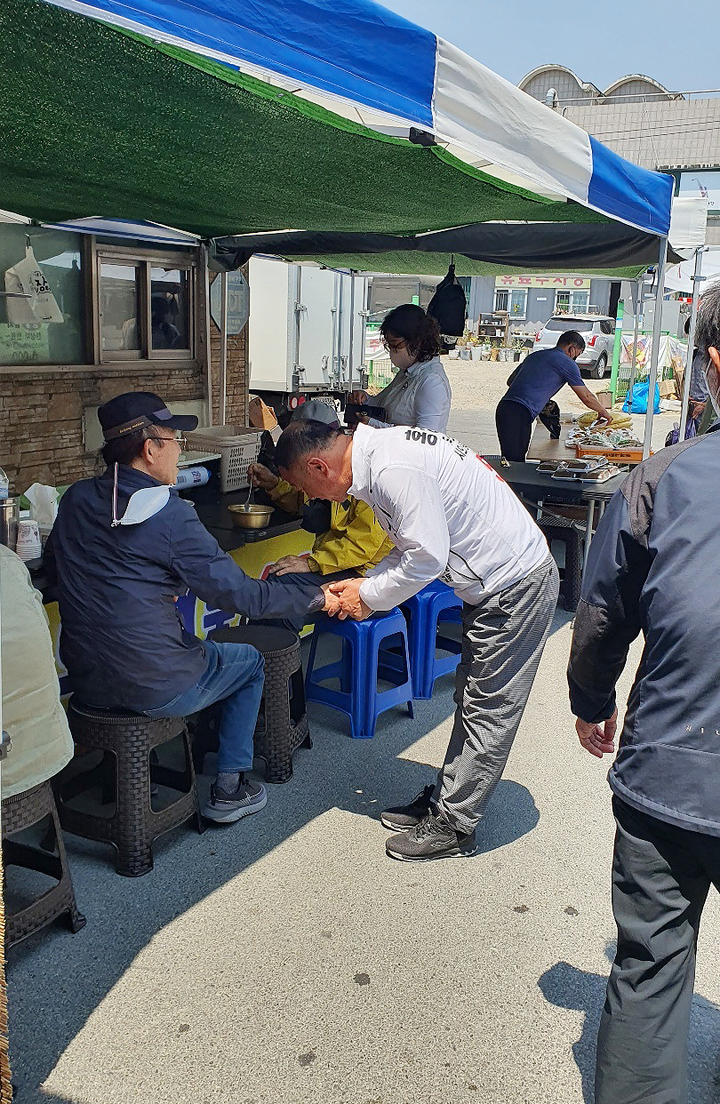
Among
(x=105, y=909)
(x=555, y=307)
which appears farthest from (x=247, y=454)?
(x=555, y=307)

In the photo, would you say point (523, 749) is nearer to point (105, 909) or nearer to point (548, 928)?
point (548, 928)

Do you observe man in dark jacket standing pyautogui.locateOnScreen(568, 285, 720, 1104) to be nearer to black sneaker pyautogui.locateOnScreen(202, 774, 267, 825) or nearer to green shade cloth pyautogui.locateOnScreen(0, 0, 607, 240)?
black sneaker pyautogui.locateOnScreen(202, 774, 267, 825)

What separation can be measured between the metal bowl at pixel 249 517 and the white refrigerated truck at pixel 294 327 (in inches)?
296

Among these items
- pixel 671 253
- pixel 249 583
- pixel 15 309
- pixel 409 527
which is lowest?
pixel 249 583

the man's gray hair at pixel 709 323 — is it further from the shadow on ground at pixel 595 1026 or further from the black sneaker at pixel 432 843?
the black sneaker at pixel 432 843

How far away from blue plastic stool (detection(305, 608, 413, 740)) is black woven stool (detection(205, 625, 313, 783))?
0.36m

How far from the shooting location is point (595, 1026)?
2492 mm

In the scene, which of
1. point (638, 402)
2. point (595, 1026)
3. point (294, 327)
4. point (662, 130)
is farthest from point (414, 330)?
point (662, 130)

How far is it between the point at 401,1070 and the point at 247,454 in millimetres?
3566

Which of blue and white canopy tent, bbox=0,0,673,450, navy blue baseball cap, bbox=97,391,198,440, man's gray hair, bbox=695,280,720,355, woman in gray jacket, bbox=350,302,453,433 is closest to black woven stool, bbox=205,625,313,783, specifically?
navy blue baseball cap, bbox=97,391,198,440

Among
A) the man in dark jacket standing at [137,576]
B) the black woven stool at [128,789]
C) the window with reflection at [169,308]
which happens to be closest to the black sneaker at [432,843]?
the black woven stool at [128,789]

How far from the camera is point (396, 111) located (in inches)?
105

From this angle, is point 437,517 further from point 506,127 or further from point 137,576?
point 506,127

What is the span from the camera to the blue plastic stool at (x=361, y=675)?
4195 mm
